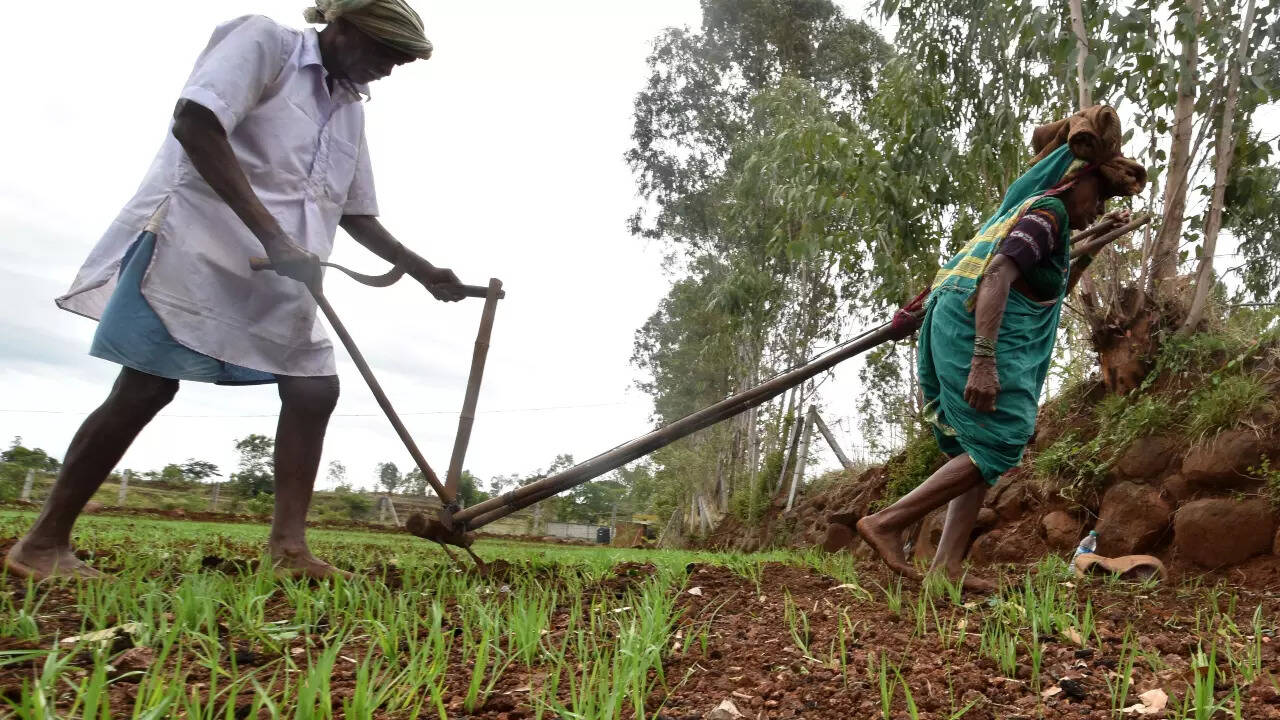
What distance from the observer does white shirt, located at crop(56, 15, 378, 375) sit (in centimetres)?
250

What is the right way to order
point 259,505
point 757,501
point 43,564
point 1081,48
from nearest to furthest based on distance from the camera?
point 43,564 < point 1081,48 < point 757,501 < point 259,505

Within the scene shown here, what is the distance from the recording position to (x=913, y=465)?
276 inches

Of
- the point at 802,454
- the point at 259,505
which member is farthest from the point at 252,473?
the point at 802,454

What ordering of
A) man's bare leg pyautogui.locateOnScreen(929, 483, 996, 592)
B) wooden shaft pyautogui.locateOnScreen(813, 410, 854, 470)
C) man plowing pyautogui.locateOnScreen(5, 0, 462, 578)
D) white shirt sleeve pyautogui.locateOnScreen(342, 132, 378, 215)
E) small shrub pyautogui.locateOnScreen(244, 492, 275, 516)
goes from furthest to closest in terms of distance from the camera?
small shrub pyautogui.locateOnScreen(244, 492, 275, 516)
wooden shaft pyautogui.locateOnScreen(813, 410, 854, 470)
white shirt sleeve pyautogui.locateOnScreen(342, 132, 378, 215)
man's bare leg pyautogui.locateOnScreen(929, 483, 996, 592)
man plowing pyautogui.locateOnScreen(5, 0, 462, 578)

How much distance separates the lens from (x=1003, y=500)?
5.53 m

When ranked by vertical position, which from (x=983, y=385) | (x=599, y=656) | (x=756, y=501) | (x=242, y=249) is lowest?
(x=599, y=656)

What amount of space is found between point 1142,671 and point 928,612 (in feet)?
2.13

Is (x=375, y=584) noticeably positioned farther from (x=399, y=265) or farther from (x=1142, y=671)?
(x=1142, y=671)

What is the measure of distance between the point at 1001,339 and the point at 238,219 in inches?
104

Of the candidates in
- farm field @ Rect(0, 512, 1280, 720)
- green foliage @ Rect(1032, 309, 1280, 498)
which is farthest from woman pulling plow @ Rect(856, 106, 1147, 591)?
green foliage @ Rect(1032, 309, 1280, 498)

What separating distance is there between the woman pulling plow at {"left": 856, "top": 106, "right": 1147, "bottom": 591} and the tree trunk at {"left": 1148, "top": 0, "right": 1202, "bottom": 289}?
214 cm

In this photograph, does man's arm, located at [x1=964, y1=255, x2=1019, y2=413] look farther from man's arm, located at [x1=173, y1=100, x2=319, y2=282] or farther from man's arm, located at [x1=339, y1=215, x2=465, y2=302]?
man's arm, located at [x1=173, y1=100, x2=319, y2=282]

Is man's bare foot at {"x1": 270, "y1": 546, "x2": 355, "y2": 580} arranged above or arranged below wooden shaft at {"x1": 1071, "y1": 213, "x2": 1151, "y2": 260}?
below

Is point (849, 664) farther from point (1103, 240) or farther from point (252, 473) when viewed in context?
point (252, 473)
